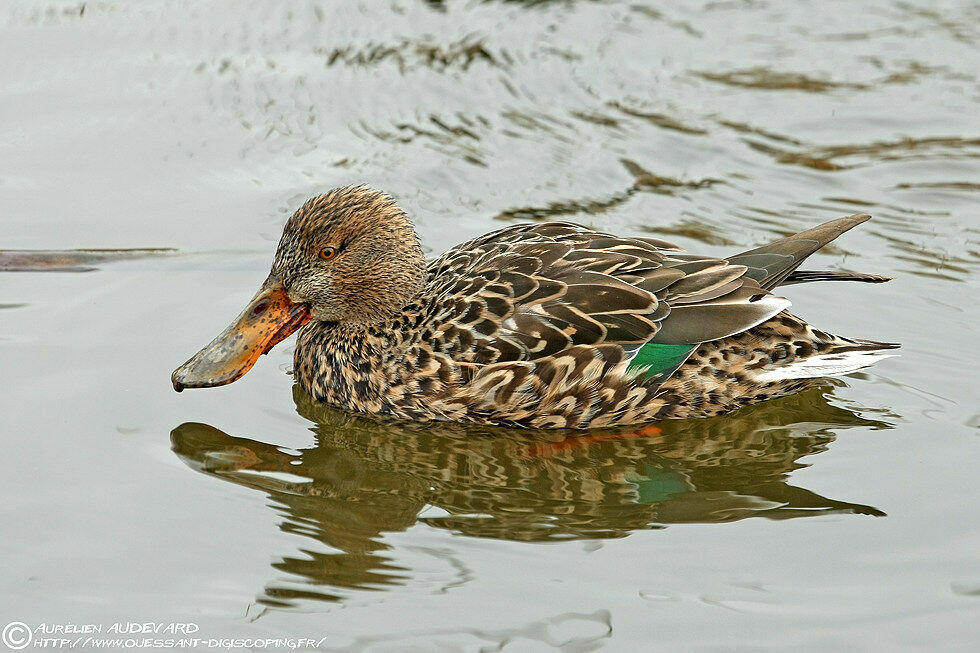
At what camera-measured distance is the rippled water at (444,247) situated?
577 cm

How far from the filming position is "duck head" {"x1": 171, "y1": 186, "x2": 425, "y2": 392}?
7.44 m

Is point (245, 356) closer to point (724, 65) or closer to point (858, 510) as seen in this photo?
point (858, 510)

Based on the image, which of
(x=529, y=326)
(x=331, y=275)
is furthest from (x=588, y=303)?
(x=331, y=275)

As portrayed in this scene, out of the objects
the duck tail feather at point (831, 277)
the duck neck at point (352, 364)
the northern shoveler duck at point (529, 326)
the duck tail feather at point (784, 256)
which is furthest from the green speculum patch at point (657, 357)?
the duck neck at point (352, 364)

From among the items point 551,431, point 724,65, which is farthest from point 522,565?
point 724,65

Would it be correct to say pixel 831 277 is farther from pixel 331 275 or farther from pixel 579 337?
pixel 331 275

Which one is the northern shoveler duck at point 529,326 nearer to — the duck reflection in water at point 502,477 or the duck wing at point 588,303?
the duck wing at point 588,303

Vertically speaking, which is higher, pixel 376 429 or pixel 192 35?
pixel 192 35

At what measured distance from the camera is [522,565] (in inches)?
234

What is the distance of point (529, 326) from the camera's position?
706cm

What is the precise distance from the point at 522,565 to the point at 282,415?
2.11 metres

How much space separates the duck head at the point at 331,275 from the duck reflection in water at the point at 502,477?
1.64 ft

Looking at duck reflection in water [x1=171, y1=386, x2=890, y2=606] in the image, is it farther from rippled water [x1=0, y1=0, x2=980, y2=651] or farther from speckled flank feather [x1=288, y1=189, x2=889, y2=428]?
speckled flank feather [x1=288, y1=189, x2=889, y2=428]

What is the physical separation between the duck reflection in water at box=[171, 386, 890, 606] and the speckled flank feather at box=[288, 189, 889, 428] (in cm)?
15
